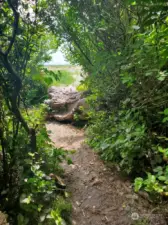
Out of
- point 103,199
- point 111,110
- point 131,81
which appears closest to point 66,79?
point 111,110

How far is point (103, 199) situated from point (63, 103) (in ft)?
25.5

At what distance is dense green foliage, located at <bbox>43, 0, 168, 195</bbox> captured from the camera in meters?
2.01

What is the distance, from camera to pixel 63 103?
394 inches

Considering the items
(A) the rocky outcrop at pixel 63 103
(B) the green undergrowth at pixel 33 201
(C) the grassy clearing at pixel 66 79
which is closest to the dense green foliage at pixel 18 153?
(B) the green undergrowth at pixel 33 201

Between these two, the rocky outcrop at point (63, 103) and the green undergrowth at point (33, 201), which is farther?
the rocky outcrop at point (63, 103)

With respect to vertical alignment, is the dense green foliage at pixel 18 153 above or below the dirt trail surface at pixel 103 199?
above

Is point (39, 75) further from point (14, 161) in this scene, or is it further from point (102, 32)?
point (102, 32)

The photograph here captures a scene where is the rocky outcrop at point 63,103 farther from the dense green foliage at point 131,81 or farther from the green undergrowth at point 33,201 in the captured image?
the green undergrowth at point 33,201

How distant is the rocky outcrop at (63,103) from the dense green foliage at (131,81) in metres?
3.46

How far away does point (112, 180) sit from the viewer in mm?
2922

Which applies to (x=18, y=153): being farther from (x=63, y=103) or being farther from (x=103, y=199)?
(x=63, y=103)

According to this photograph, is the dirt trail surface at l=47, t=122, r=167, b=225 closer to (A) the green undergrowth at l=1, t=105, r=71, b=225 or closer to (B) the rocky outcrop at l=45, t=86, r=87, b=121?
(A) the green undergrowth at l=1, t=105, r=71, b=225

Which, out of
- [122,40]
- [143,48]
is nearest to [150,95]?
[143,48]

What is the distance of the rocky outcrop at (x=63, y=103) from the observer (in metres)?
9.15
